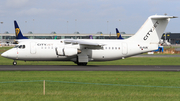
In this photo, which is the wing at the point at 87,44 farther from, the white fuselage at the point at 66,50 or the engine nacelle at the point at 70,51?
the engine nacelle at the point at 70,51

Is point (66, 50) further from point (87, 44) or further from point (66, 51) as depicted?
point (87, 44)

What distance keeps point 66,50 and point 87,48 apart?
9.84 ft

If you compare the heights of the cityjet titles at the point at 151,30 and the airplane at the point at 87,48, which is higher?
the cityjet titles at the point at 151,30

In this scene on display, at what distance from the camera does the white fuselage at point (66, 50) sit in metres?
34.2

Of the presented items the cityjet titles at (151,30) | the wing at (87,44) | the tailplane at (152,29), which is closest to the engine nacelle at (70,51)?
the wing at (87,44)

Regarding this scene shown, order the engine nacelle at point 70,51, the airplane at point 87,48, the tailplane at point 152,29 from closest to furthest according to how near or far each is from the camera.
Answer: the engine nacelle at point 70,51 < the airplane at point 87,48 < the tailplane at point 152,29

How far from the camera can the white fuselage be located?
34.2m

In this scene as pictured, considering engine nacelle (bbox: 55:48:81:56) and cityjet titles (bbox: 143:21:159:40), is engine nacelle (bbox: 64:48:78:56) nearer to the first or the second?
engine nacelle (bbox: 55:48:81:56)

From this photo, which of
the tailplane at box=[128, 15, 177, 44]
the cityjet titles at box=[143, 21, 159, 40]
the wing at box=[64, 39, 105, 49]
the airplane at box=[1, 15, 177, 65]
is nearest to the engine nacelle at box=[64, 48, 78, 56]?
the airplane at box=[1, 15, 177, 65]

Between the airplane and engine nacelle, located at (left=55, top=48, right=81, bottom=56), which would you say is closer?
engine nacelle, located at (left=55, top=48, right=81, bottom=56)

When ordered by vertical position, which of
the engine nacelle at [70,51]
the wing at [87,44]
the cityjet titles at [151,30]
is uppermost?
the cityjet titles at [151,30]

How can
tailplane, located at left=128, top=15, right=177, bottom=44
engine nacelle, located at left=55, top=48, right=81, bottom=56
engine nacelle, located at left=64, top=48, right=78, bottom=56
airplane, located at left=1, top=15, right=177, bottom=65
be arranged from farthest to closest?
tailplane, located at left=128, top=15, right=177, bottom=44, airplane, located at left=1, top=15, right=177, bottom=65, engine nacelle, located at left=64, top=48, right=78, bottom=56, engine nacelle, located at left=55, top=48, right=81, bottom=56
